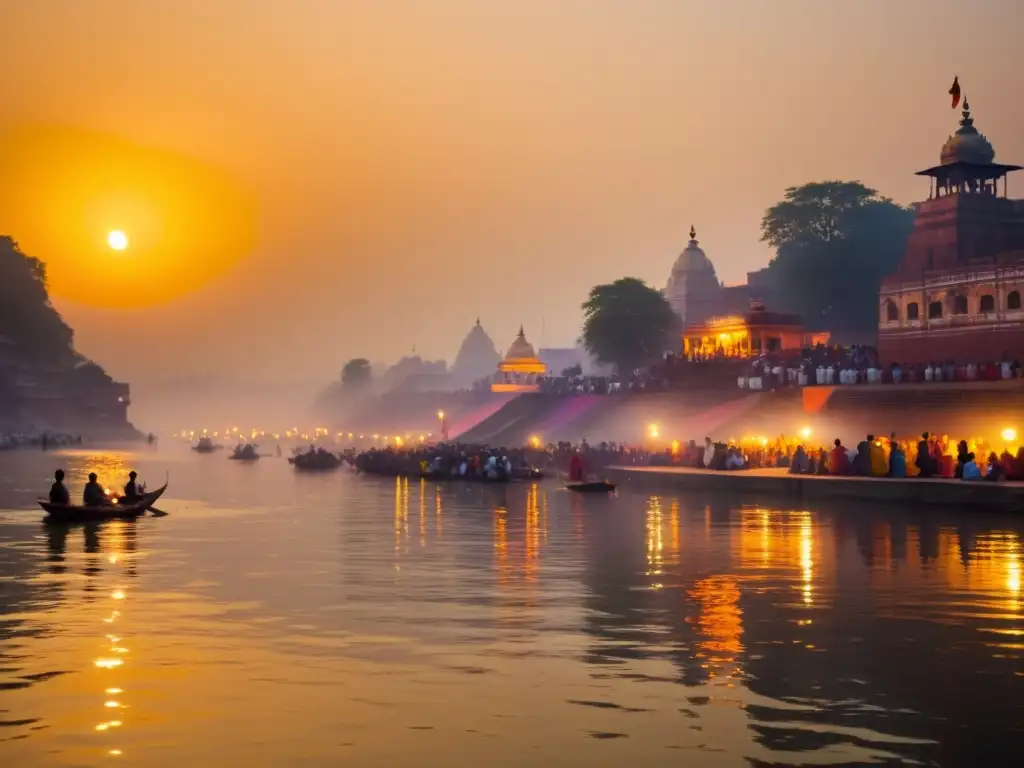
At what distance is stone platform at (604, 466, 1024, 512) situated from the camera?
36219 mm

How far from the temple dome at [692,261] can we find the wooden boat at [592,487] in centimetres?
8736

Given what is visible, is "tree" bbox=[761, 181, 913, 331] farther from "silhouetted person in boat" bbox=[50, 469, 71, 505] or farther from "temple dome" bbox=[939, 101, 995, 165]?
"silhouetted person in boat" bbox=[50, 469, 71, 505]

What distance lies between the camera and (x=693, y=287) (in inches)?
5182

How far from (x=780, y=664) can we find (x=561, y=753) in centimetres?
446

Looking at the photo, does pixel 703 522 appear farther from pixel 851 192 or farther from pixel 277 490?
pixel 851 192

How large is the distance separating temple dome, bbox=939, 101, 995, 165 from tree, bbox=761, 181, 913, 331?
28437 mm

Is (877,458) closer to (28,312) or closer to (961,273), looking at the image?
(961,273)

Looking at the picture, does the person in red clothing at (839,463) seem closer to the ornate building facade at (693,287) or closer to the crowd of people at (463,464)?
the crowd of people at (463,464)

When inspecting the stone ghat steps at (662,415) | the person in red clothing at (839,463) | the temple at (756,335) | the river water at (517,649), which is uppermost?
the temple at (756,335)

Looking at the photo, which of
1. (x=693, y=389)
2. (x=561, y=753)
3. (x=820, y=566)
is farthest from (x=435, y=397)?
(x=561, y=753)

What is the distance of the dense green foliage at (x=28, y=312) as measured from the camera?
168m

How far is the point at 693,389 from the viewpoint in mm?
70250

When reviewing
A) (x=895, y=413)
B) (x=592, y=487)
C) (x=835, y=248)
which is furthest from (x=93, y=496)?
(x=835, y=248)

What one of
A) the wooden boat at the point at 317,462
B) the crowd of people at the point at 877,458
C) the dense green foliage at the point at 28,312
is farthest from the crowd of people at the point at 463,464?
the dense green foliage at the point at 28,312
